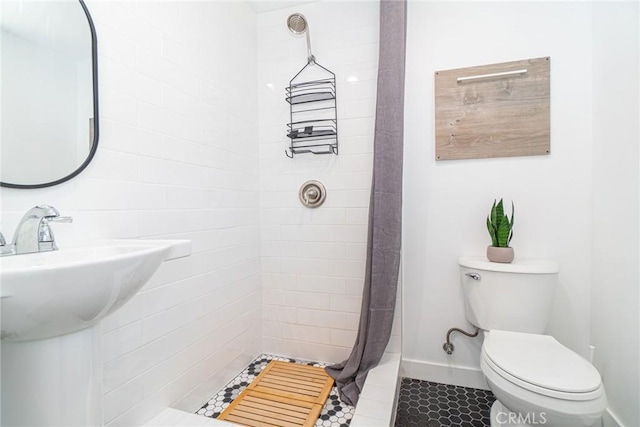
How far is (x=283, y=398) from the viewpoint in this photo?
1.51 meters

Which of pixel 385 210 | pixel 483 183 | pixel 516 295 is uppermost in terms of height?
pixel 483 183

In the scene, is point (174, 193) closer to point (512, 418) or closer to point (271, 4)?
point (271, 4)

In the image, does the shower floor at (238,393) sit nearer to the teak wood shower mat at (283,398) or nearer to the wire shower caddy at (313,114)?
the teak wood shower mat at (283,398)

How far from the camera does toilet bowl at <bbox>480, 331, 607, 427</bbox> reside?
992 millimetres

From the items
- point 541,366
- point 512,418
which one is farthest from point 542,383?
point 512,418

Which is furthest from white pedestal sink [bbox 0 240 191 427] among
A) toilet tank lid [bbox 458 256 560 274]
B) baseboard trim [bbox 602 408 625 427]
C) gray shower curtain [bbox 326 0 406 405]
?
baseboard trim [bbox 602 408 625 427]

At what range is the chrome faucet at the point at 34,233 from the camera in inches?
31.5

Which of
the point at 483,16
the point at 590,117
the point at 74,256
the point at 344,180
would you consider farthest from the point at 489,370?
the point at 483,16

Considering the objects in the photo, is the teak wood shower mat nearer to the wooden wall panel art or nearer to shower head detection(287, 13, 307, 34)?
the wooden wall panel art

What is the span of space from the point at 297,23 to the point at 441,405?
219cm

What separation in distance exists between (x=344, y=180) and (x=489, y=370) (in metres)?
1.15

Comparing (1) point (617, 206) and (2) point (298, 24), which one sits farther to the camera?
(2) point (298, 24)

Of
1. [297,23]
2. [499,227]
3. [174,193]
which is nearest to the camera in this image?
[174,193]

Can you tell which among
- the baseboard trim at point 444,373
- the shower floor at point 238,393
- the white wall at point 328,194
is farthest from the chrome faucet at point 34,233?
the baseboard trim at point 444,373
